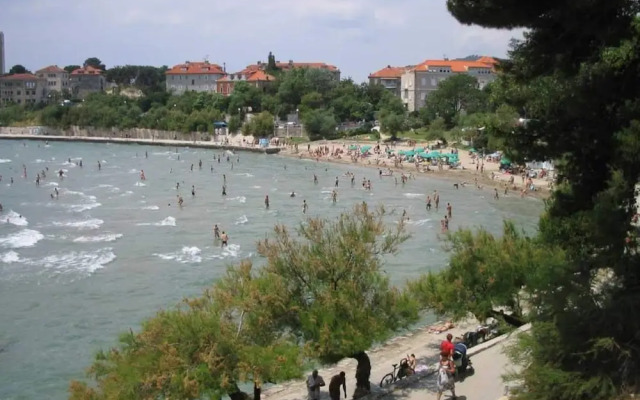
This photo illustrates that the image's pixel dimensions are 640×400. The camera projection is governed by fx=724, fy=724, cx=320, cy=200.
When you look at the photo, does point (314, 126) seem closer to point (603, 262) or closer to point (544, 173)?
point (544, 173)

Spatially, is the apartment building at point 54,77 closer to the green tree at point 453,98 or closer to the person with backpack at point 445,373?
the green tree at point 453,98

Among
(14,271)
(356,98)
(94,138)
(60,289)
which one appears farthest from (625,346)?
(94,138)

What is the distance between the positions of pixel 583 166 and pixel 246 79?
121800mm

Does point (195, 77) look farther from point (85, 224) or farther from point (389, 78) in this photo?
point (85, 224)

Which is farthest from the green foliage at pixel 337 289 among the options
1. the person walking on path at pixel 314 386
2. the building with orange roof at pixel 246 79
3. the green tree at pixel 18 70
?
the green tree at pixel 18 70

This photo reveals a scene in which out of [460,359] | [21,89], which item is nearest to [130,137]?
[21,89]

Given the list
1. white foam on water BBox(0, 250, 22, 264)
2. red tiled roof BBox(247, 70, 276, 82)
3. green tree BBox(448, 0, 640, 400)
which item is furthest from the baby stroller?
red tiled roof BBox(247, 70, 276, 82)

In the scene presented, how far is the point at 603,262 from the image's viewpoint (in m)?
9.75

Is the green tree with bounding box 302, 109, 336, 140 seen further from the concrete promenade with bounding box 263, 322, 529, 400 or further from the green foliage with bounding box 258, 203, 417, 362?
the green foliage with bounding box 258, 203, 417, 362

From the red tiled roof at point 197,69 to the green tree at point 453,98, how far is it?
6777 cm

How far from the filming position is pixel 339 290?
1335 centimetres

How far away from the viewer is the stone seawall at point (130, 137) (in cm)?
10106

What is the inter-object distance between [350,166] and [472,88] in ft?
79.0

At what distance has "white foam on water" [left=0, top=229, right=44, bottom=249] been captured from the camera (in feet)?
116
